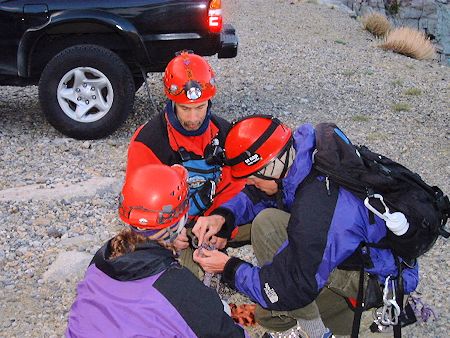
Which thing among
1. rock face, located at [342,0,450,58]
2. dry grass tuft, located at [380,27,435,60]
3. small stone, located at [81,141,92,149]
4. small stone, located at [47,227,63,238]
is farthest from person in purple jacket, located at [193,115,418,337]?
rock face, located at [342,0,450,58]

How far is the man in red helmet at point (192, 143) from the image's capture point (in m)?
3.72

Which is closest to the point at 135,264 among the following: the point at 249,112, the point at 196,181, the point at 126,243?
the point at 126,243

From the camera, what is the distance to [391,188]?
2.91 m

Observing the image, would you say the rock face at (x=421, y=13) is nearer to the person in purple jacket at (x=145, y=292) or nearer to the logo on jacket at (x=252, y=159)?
the logo on jacket at (x=252, y=159)

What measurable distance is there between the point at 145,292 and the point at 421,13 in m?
23.9

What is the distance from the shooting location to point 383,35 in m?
14.1

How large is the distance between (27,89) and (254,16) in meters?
7.03

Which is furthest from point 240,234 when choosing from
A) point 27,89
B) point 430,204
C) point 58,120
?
point 27,89

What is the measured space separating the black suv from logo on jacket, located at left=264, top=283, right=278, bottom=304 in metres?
3.76

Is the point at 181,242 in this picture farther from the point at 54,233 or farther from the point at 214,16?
the point at 214,16

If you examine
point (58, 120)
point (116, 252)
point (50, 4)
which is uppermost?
point (116, 252)

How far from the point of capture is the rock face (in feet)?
77.8

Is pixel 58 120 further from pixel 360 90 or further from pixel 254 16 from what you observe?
pixel 254 16

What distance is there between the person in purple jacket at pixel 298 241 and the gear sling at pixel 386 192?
0.17 feet
